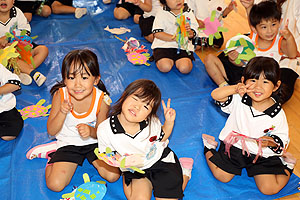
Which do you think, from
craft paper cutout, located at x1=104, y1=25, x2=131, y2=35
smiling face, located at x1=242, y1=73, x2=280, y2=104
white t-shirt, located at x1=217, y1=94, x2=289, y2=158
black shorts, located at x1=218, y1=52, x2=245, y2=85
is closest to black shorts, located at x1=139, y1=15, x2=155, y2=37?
craft paper cutout, located at x1=104, y1=25, x2=131, y2=35

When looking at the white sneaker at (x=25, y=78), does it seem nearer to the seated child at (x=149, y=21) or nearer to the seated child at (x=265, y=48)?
the seated child at (x=149, y=21)

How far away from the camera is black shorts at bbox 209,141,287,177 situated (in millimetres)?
1650

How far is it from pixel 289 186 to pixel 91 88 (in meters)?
1.09

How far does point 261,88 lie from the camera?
155 centimetres

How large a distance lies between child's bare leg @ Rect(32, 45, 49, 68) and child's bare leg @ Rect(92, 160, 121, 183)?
3.60 ft

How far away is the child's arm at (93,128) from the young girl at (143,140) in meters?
0.07

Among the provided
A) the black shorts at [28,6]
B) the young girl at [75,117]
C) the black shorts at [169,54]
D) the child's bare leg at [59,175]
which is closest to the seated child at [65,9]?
the black shorts at [28,6]

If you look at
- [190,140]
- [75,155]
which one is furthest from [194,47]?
[75,155]

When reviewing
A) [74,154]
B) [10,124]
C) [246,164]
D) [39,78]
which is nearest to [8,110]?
[10,124]

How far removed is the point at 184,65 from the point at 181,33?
0.79ft

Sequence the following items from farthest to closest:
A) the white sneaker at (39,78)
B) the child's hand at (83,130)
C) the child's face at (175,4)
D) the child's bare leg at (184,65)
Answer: the child's bare leg at (184,65), the child's face at (175,4), the white sneaker at (39,78), the child's hand at (83,130)

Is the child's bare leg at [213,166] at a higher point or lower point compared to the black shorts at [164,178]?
lower

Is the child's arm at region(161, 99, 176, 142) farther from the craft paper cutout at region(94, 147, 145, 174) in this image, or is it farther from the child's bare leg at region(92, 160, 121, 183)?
the child's bare leg at region(92, 160, 121, 183)

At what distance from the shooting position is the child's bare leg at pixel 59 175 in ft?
5.25
